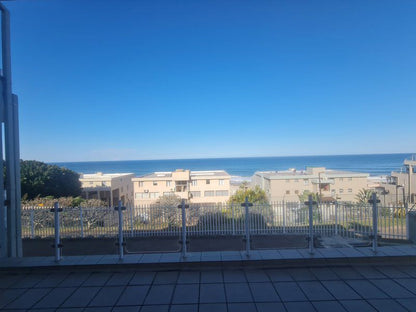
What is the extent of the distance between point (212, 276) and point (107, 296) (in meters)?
1.34

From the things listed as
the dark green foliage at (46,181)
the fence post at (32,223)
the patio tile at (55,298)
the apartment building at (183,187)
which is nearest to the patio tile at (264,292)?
the patio tile at (55,298)

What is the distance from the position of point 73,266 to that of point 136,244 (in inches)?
147

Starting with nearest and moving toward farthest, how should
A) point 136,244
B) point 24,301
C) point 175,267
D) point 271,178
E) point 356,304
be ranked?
point 356,304
point 24,301
point 175,267
point 136,244
point 271,178

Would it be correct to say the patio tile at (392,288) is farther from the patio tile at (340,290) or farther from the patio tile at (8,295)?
the patio tile at (8,295)

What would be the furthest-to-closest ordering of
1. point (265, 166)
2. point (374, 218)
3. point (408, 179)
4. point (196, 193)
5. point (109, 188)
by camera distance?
point (265, 166)
point (196, 193)
point (109, 188)
point (408, 179)
point (374, 218)

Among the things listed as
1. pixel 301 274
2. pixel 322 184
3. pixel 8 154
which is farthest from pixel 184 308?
pixel 322 184

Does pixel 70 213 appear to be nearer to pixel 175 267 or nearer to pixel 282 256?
pixel 175 267

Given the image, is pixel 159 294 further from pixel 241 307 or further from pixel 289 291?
pixel 289 291

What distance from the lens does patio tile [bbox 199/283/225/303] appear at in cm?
304

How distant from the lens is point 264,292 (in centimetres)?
320

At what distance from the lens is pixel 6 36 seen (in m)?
4.62

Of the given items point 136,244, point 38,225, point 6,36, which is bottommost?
point 136,244

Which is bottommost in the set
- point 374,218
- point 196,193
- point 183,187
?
point 196,193

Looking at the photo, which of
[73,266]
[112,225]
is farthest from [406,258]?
[112,225]
